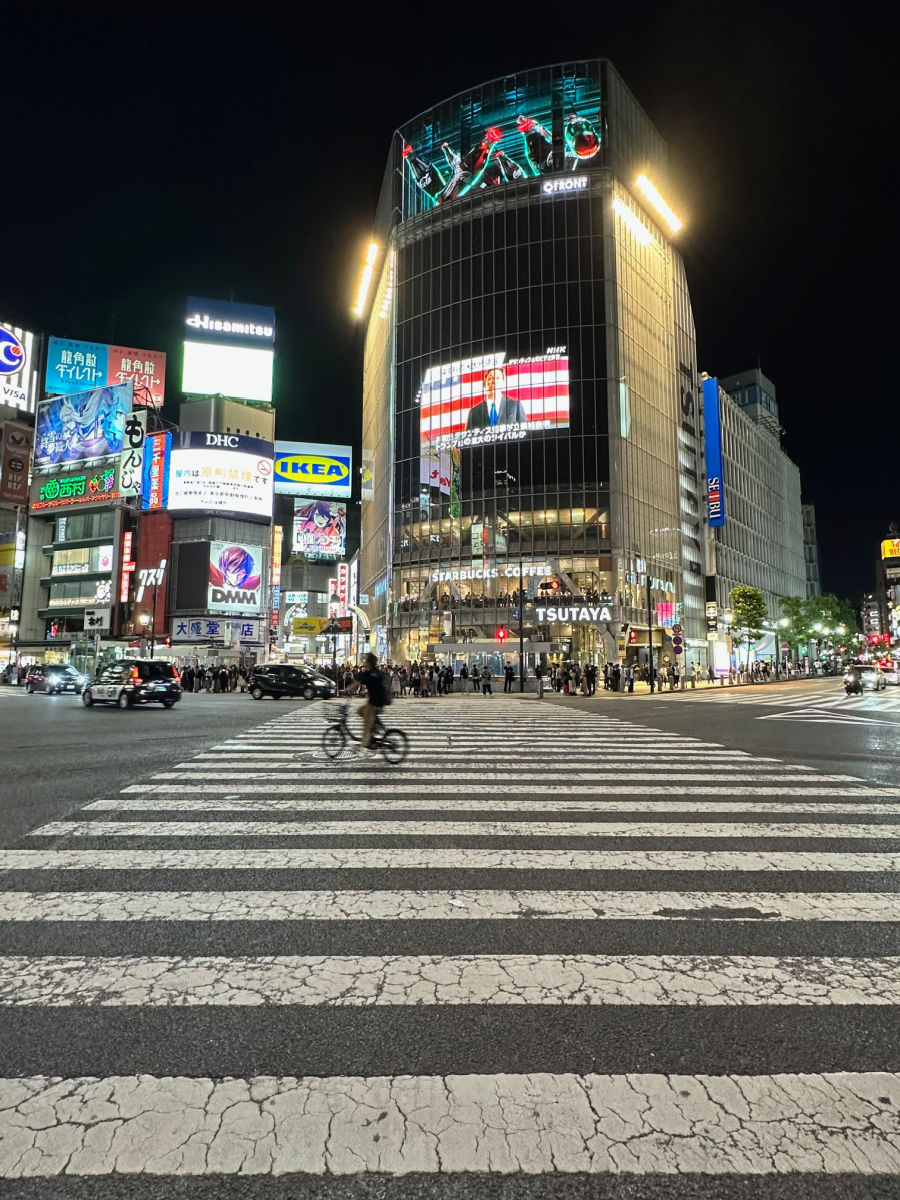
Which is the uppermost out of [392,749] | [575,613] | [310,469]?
[310,469]

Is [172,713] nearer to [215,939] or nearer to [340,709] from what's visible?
[340,709]

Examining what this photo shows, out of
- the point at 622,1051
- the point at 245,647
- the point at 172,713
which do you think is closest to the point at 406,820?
the point at 622,1051

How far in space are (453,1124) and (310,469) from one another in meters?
88.6

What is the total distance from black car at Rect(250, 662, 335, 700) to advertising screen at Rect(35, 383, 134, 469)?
1867 inches

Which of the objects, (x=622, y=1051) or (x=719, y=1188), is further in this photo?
(x=622, y=1051)

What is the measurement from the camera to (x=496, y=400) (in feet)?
206

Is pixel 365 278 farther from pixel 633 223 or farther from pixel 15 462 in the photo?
pixel 15 462

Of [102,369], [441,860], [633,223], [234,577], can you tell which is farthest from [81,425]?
[441,860]

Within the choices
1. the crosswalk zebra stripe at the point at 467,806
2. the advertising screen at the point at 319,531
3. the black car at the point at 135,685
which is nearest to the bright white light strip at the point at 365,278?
the advertising screen at the point at 319,531

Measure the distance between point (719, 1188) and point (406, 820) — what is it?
500 centimetres

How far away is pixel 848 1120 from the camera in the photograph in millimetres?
2398

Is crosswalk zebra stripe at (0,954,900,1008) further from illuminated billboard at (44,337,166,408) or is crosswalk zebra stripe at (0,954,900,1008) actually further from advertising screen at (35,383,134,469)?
illuminated billboard at (44,337,166,408)

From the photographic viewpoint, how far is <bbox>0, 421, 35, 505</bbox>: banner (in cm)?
6500

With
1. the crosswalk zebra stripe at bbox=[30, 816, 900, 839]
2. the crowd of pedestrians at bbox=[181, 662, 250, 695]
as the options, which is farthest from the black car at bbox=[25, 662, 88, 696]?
the crosswalk zebra stripe at bbox=[30, 816, 900, 839]
